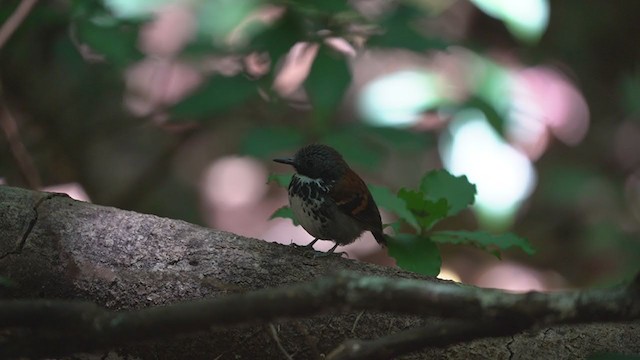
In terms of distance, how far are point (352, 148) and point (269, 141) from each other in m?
0.36

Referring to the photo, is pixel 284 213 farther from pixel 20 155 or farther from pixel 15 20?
pixel 20 155

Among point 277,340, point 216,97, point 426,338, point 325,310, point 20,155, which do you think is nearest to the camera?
point 325,310

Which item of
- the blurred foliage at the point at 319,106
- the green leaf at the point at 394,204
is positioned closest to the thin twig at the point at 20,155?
the blurred foliage at the point at 319,106

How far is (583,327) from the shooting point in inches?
93.0

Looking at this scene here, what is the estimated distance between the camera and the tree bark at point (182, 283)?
2.28m

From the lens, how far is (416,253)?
2650 mm

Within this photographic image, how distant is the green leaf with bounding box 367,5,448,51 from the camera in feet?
11.4

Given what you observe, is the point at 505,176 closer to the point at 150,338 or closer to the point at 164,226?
the point at 164,226

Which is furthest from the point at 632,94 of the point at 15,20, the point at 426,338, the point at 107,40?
the point at 426,338

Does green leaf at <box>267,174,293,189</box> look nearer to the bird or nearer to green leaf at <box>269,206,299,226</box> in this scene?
green leaf at <box>269,206,299,226</box>

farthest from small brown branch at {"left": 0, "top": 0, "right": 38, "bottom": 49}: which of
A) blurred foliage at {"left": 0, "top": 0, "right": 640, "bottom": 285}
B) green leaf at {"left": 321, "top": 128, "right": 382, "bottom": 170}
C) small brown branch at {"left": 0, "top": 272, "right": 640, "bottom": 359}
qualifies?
small brown branch at {"left": 0, "top": 272, "right": 640, "bottom": 359}

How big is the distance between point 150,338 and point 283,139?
7.11 feet

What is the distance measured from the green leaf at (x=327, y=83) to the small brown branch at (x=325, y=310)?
1859mm

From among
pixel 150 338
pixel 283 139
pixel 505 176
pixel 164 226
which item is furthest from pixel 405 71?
pixel 150 338
